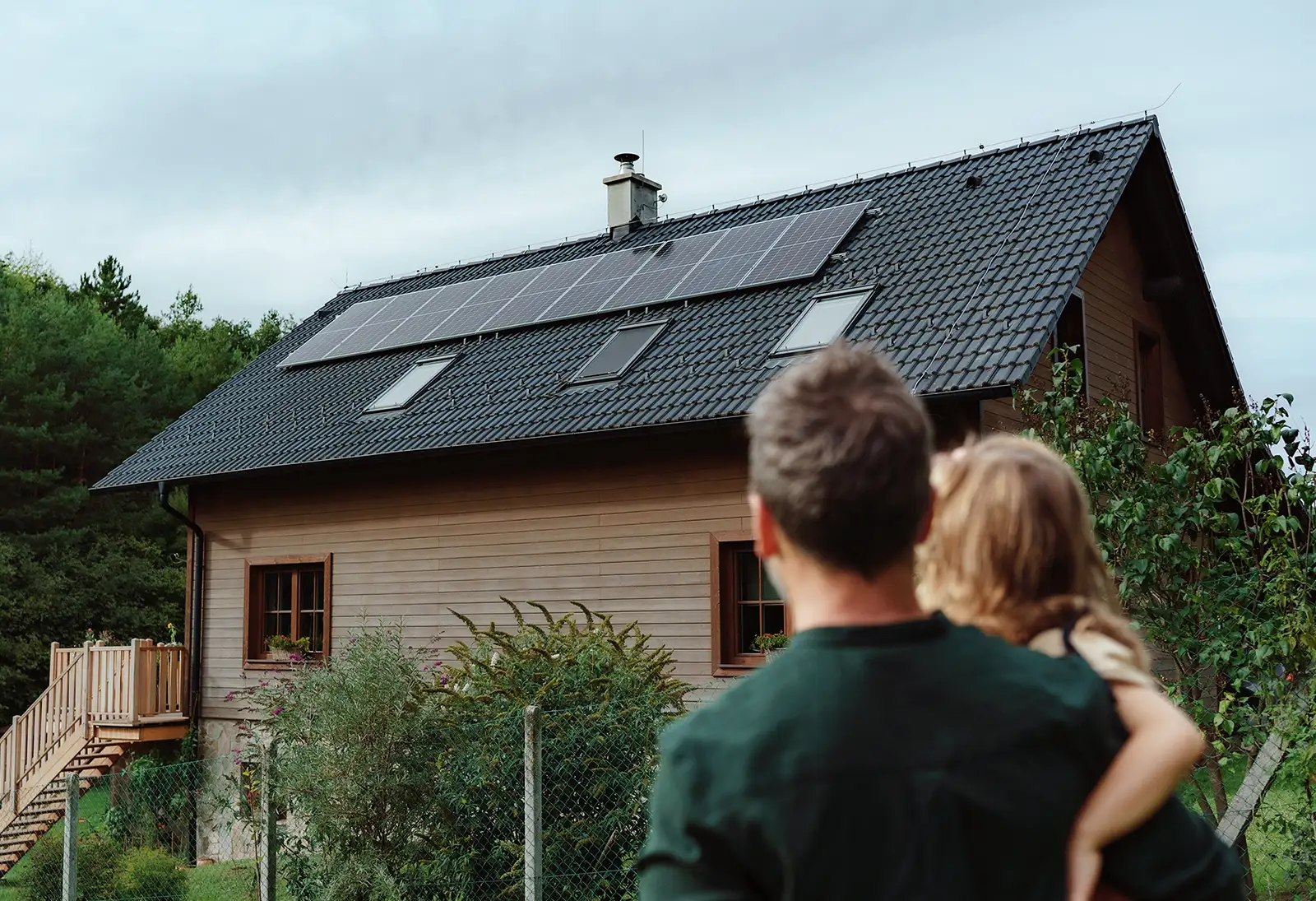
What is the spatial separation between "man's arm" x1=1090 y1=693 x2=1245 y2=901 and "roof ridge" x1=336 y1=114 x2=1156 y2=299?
1358cm

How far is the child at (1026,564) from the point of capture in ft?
6.46

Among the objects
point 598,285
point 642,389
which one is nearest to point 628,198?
point 598,285

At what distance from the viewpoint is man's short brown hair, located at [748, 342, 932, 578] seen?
1626mm

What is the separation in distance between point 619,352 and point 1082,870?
12830mm

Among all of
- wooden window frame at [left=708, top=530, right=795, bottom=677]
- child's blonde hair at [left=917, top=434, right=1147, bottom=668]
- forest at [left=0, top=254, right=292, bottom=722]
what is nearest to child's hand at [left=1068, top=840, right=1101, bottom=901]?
child's blonde hair at [left=917, top=434, right=1147, bottom=668]

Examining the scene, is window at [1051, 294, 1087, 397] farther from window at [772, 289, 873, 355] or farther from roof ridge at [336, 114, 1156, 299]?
roof ridge at [336, 114, 1156, 299]

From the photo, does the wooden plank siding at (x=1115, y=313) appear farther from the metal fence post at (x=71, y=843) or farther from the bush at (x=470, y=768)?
the metal fence post at (x=71, y=843)

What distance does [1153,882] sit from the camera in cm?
177

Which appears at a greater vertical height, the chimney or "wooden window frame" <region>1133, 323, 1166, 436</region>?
the chimney

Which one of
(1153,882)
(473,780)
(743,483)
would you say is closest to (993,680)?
(1153,882)

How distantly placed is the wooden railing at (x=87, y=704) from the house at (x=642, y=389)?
0.73 metres

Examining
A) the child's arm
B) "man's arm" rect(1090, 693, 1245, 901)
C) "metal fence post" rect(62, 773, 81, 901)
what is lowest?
"metal fence post" rect(62, 773, 81, 901)

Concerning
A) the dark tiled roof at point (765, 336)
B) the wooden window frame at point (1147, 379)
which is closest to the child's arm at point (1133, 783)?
the dark tiled roof at point (765, 336)

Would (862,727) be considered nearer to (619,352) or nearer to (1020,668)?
(1020,668)
